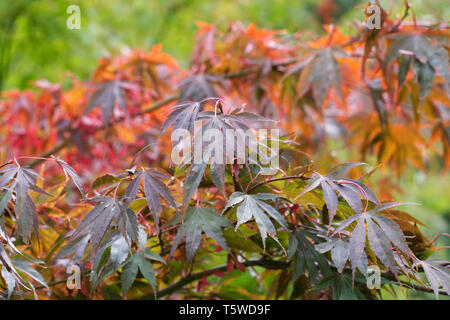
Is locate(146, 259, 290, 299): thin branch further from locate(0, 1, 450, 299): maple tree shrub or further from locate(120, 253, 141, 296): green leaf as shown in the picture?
locate(120, 253, 141, 296): green leaf

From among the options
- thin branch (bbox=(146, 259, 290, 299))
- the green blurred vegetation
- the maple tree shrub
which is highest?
the green blurred vegetation

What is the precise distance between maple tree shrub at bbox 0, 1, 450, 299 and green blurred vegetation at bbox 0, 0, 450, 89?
2.48 ft

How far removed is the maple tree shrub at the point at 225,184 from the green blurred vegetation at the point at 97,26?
0.75 meters

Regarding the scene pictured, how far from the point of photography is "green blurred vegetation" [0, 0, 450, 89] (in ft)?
10.5

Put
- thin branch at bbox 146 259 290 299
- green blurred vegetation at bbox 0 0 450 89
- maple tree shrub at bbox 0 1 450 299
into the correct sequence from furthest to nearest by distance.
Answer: green blurred vegetation at bbox 0 0 450 89, thin branch at bbox 146 259 290 299, maple tree shrub at bbox 0 1 450 299

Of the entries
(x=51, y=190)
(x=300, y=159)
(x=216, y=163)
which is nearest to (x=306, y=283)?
(x=300, y=159)

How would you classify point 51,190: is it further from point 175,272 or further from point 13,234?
point 175,272

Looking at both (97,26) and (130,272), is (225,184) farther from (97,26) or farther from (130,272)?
(97,26)

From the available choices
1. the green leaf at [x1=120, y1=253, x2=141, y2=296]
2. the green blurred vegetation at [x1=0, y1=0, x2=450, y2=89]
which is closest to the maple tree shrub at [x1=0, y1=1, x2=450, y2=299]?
the green leaf at [x1=120, y1=253, x2=141, y2=296]

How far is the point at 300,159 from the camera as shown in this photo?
1012 millimetres

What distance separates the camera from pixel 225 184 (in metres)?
0.88

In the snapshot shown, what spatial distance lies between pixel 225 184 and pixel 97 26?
9.89 feet

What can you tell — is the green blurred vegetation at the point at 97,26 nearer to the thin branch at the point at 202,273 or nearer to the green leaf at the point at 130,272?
the thin branch at the point at 202,273
